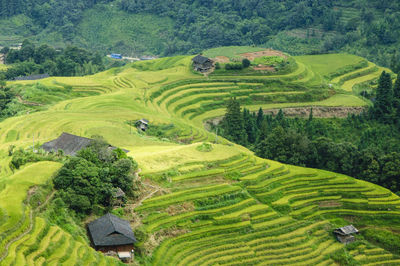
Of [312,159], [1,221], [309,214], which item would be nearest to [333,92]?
[312,159]

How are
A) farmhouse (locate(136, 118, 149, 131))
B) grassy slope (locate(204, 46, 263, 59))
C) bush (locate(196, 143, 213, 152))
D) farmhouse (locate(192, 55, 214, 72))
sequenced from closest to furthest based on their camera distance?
1. bush (locate(196, 143, 213, 152))
2. farmhouse (locate(136, 118, 149, 131))
3. farmhouse (locate(192, 55, 214, 72))
4. grassy slope (locate(204, 46, 263, 59))

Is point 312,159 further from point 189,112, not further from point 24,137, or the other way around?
point 24,137

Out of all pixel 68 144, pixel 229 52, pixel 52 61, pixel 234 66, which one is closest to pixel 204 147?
pixel 68 144

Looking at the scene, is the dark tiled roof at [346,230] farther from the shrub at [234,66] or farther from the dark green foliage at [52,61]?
the dark green foliage at [52,61]

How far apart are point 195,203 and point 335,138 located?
3622 cm

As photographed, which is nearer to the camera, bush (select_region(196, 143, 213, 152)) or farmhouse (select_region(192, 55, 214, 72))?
bush (select_region(196, 143, 213, 152))

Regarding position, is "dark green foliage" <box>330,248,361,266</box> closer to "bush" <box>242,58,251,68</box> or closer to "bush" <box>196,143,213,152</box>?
"bush" <box>196,143,213,152</box>

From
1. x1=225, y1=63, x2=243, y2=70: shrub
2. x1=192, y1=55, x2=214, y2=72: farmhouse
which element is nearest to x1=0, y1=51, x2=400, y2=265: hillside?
x1=192, y1=55, x2=214, y2=72: farmhouse

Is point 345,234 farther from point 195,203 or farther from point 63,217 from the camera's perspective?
point 63,217

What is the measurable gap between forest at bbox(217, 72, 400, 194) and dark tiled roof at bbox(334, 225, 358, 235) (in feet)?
38.9

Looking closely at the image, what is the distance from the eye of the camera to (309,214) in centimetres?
4144

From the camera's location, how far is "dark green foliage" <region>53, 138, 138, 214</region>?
103 feet

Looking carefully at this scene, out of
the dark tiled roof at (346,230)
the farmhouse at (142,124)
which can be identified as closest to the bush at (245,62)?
the farmhouse at (142,124)

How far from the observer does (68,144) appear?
142 ft
